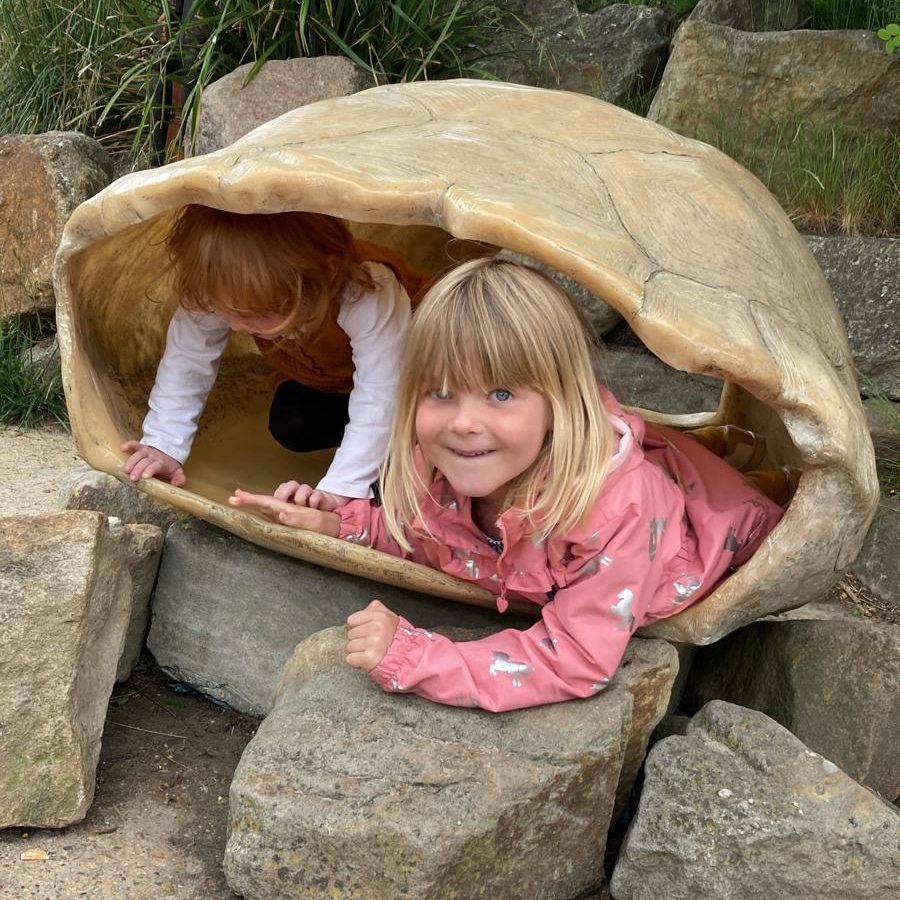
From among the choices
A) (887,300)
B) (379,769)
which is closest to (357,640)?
(379,769)

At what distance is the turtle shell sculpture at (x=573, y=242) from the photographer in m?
1.88

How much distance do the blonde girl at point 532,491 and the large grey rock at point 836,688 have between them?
297 mm

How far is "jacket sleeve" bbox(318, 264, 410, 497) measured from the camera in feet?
7.88

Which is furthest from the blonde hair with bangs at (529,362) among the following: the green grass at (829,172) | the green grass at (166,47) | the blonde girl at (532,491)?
the green grass at (166,47)

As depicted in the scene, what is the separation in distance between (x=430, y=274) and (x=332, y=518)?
1039 millimetres

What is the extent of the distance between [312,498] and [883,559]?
1.57 meters

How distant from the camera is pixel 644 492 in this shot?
6.66ft

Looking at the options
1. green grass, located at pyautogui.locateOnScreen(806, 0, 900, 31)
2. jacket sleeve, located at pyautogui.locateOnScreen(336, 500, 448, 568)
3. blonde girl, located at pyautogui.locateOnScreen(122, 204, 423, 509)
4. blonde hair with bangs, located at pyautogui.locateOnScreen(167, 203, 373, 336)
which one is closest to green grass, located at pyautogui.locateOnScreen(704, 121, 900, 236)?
green grass, located at pyautogui.locateOnScreen(806, 0, 900, 31)

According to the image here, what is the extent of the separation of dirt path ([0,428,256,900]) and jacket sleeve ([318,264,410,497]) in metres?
0.53

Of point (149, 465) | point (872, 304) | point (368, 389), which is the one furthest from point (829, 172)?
point (149, 465)

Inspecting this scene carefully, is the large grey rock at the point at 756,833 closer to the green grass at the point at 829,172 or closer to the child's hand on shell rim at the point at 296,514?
the child's hand on shell rim at the point at 296,514

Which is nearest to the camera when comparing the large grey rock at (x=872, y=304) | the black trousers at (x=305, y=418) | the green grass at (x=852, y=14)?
the black trousers at (x=305, y=418)

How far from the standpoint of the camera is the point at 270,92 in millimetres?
4062

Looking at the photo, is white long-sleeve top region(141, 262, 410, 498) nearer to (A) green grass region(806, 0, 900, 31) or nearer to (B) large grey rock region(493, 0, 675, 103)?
(B) large grey rock region(493, 0, 675, 103)
